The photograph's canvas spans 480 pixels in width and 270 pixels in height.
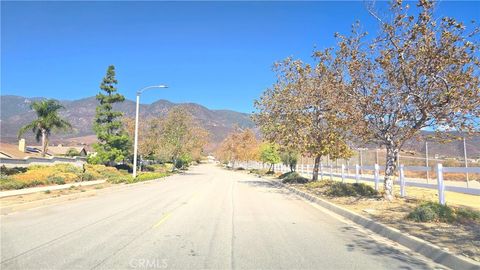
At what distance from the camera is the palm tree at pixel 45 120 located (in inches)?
2323

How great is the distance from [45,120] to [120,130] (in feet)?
46.1

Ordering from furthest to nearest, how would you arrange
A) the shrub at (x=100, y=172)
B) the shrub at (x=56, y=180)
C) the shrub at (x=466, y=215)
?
1. the shrub at (x=100, y=172)
2. the shrub at (x=56, y=180)
3. the shrub at (x=466, y=215)

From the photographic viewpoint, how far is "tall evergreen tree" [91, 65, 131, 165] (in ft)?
159

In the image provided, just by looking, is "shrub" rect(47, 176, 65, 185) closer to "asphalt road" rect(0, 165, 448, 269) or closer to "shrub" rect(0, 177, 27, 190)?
"shrub" rect(0, 177, 27, 190)

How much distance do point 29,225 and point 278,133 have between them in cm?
2097

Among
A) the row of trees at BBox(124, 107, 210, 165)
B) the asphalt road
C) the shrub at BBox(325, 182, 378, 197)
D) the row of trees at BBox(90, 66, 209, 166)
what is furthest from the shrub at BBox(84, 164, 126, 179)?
the asphalt road

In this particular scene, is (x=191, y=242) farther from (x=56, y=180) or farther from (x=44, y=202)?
(x=56, y=180)

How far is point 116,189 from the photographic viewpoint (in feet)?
91.4

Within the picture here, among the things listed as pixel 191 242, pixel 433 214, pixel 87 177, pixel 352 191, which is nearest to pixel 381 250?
pixel 433 214

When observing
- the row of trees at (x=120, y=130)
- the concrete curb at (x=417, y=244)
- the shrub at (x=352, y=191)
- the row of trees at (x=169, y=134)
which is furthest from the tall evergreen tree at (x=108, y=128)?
the concrete curb at (x=417, y=244)

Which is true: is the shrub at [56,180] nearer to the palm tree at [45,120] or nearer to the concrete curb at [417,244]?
the concrete curb at [417,244]

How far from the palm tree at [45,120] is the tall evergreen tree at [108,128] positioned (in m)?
13.1

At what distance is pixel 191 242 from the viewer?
368 inches

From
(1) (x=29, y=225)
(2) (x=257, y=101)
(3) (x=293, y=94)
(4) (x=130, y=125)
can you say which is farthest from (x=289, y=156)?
(1) (x=29, y=225)
